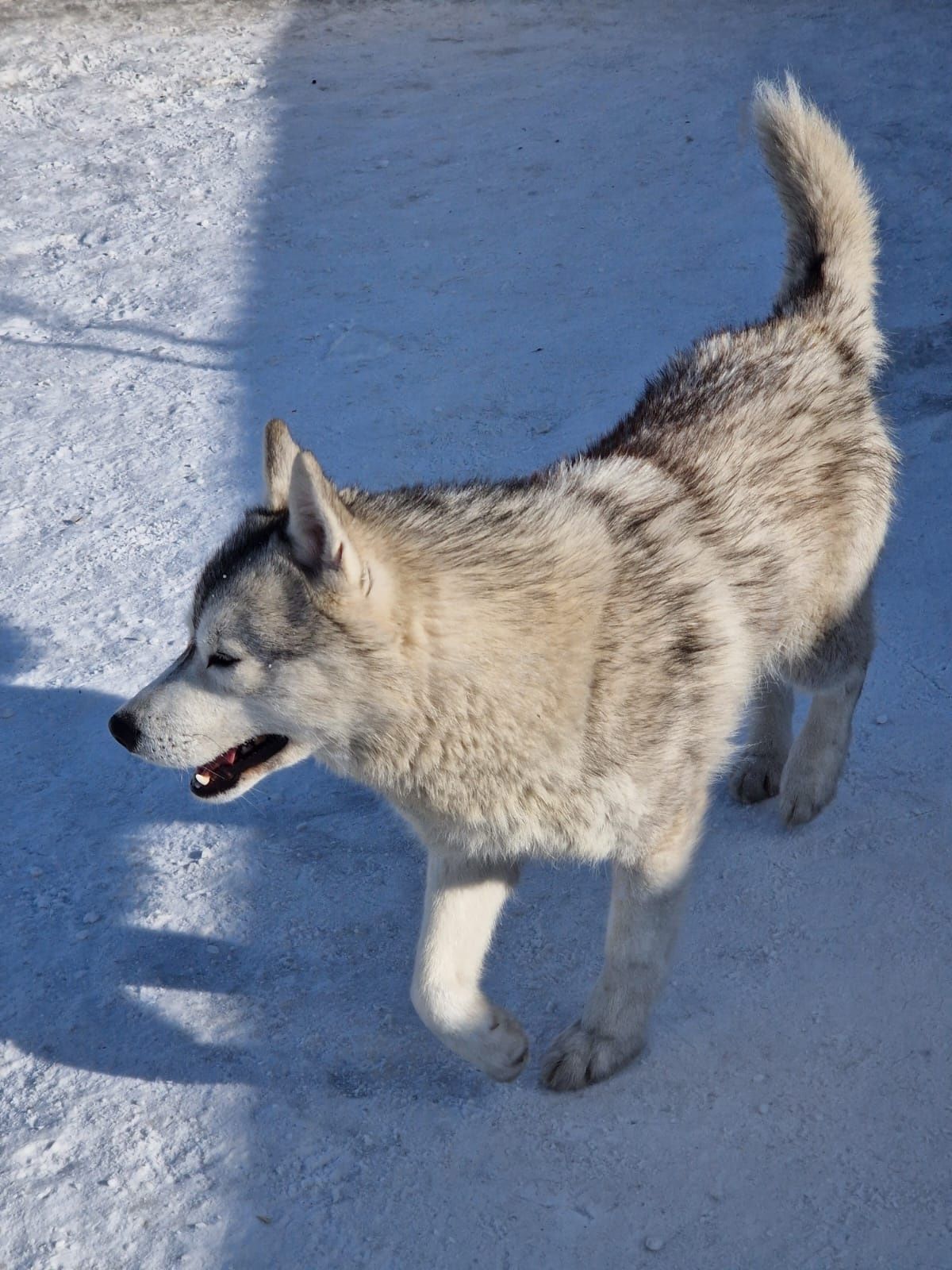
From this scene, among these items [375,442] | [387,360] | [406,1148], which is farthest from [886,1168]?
[387,360]

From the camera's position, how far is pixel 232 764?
109 inches

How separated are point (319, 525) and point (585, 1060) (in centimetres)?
137

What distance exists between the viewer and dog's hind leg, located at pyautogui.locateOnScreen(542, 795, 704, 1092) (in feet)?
9.15

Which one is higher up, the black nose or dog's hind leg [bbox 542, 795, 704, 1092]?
the black nose

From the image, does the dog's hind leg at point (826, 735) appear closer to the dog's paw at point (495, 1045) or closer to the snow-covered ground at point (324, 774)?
the snow-covered ground at point (324, 774)

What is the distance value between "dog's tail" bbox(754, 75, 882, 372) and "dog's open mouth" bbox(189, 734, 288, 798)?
1.92 metres

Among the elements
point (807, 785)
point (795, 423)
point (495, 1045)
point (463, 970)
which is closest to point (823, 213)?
point (795, 423)

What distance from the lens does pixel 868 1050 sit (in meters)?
2.87

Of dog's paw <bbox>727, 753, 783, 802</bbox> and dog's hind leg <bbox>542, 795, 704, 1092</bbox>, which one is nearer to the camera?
dog's hind leg <bbox>542, 795, 704, 1092</bbox>

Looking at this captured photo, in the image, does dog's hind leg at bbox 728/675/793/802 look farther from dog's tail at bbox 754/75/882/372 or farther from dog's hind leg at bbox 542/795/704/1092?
dog's tail at bbox 754/75/882/372

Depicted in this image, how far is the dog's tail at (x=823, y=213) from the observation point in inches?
135

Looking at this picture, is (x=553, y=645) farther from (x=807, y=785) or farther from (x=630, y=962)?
(x=807, y=785)

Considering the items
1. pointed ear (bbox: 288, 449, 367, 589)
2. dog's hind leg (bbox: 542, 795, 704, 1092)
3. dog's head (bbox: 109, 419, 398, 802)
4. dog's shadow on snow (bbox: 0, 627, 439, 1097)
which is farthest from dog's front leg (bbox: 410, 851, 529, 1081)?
pointed ear (bbox: 288, 449, 367, 589)

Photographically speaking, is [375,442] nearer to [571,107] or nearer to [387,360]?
[387,360]
